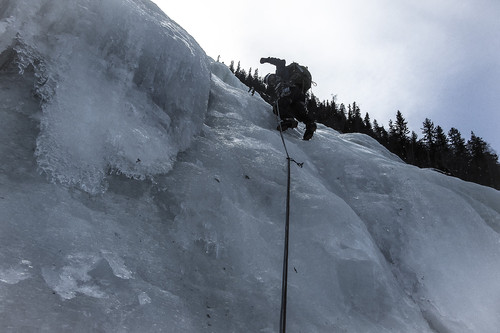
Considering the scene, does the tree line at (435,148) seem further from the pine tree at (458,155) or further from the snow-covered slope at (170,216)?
the snow-covered slope at (170,216)

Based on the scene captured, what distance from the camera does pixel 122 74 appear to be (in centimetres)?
429

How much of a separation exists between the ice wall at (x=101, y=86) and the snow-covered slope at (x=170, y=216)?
15 mm

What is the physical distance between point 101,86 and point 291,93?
4054 mm

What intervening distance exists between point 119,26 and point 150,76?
26.9 inches

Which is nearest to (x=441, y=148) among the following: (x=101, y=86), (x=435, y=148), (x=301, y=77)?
(x=435, y=148)

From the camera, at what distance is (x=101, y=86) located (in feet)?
13.0

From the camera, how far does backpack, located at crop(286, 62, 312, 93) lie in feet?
24.4

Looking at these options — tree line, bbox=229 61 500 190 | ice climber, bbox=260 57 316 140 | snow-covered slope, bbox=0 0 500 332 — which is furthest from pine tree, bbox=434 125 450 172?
snow-covered slope, bbox=0 0 500 332

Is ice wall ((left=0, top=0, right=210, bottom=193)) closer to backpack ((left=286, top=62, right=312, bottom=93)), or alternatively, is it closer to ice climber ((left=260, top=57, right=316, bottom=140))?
ice climber ((left=260, top=57, right=316, bottom=140))

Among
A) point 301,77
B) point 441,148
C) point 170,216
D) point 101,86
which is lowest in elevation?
A: point 170,216

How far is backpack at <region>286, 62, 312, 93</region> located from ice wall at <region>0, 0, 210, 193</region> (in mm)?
2905

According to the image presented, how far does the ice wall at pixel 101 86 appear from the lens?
11.0 feet

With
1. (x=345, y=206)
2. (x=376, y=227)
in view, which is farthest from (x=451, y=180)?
(x=345, y=206)

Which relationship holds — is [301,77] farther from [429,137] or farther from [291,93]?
[429,137]
